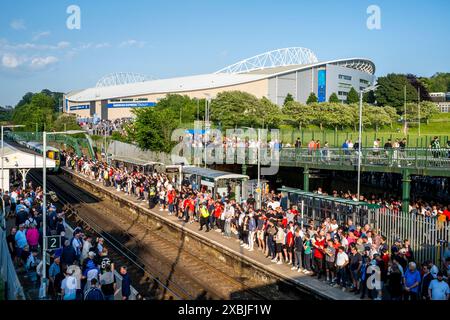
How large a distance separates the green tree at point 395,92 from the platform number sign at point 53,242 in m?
74.4

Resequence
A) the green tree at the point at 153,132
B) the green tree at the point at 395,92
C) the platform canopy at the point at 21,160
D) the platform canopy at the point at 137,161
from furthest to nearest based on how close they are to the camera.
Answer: the green tree at the point at 395,92 < the green tree at the point at 153,132 < the platform canopy at the point at 137,161 < the platform canopy at the point at 21,160

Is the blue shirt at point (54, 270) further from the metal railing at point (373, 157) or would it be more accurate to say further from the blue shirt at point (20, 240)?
the metal railing at point (373, 157)

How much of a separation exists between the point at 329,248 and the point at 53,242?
8.09 m

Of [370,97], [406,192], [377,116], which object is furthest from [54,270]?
[370,97]

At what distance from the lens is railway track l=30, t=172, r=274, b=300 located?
1669cm

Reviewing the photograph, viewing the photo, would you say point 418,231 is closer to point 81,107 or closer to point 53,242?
point 53,242

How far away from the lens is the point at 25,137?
256 ft

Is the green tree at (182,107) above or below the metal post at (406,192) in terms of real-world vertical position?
above

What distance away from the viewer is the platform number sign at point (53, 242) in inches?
564

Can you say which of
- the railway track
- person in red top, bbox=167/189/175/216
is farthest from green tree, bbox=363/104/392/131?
person in red top, bbox=167/189/175/216

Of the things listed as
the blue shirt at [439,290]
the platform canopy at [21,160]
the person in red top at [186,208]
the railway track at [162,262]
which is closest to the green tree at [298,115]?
the railway track at [162,262]

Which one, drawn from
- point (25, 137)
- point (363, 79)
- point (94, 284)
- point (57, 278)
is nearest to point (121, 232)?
point (57, 278)

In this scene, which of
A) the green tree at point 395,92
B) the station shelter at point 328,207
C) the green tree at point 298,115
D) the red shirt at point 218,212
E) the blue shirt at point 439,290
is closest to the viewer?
the blue shirt at point 439,290

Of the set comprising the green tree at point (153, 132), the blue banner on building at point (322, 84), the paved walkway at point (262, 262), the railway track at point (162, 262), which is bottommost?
the railway track at point (162, 262)
